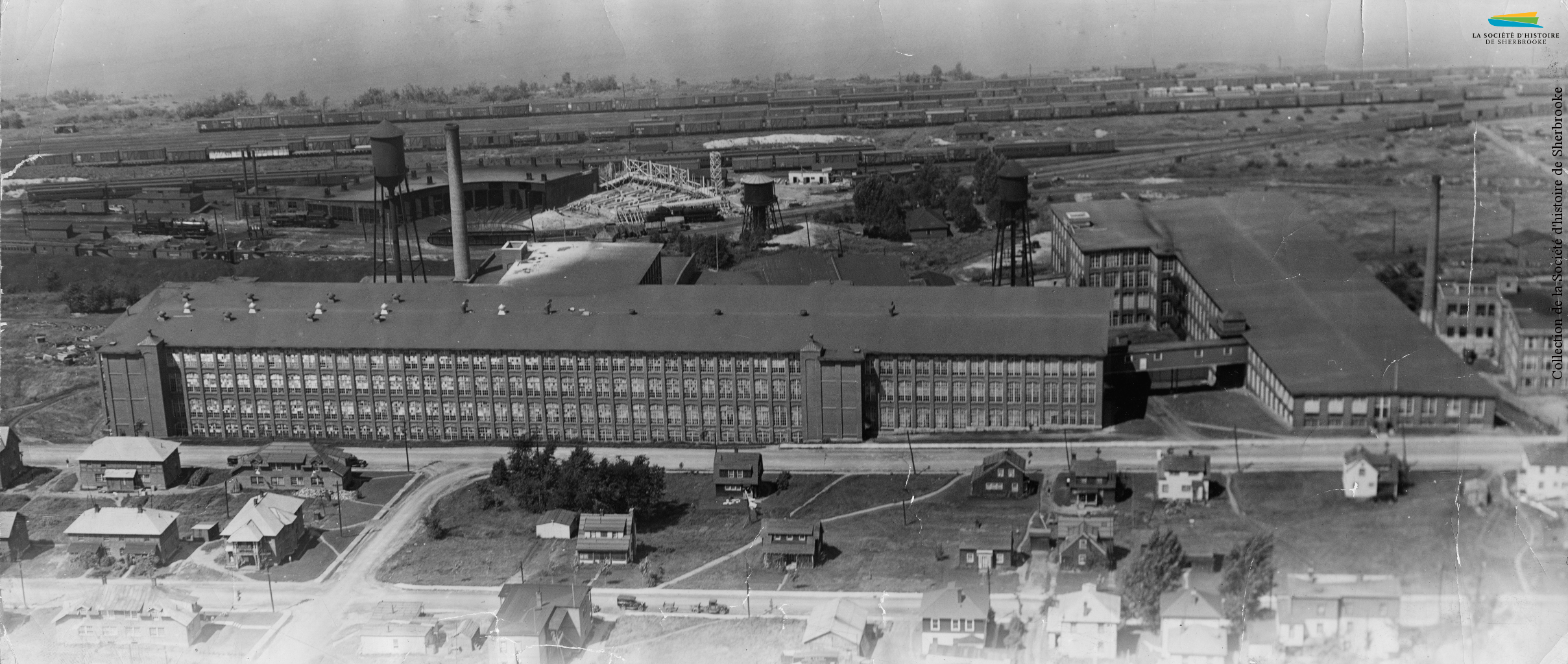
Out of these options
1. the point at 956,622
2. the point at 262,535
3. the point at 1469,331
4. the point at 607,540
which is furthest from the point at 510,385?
the point at 1469,331

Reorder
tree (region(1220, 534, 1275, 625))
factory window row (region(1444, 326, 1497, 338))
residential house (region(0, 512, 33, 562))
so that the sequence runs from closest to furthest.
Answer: tree (region(1220, 534, 1275, 625)) → residential house (region(0, 512, 33, 562)) → factory window row (region(1444, 326, 1497, 338))

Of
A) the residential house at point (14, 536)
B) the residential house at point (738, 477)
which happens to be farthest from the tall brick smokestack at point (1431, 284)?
the residential house at point (14, 536)

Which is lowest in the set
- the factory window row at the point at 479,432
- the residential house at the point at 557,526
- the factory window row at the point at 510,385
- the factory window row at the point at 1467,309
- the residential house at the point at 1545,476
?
the residential house at the point at 557,526

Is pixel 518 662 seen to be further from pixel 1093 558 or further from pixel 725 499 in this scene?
pixel 1093 558

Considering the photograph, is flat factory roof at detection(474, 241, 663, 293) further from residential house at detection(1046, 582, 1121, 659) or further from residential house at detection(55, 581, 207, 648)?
residential house at detection(1046, 582, 1121, 659)

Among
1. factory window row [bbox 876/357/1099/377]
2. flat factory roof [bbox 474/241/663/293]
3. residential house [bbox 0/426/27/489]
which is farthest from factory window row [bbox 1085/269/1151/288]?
residential house [bbox 0/426/27/489]

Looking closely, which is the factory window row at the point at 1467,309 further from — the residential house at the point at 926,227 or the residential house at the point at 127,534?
the residential house at the point at 127,534

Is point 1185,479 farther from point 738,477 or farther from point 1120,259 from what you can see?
point 1120,259
